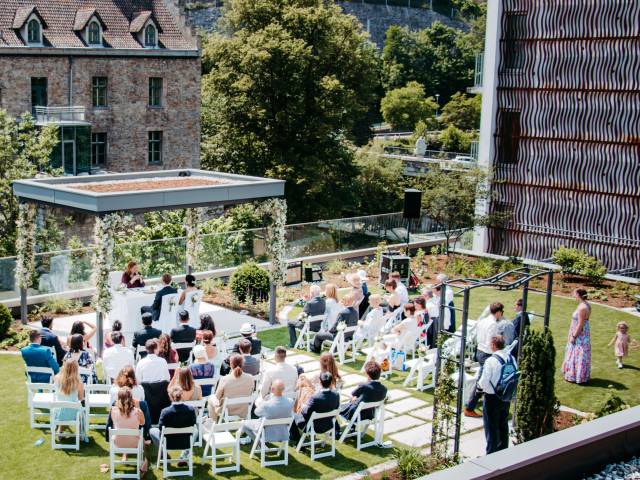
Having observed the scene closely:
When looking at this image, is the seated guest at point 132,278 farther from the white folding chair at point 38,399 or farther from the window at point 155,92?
the window at point 155,92

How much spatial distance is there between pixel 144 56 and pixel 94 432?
3631cm

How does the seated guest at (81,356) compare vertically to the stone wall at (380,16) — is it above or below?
below

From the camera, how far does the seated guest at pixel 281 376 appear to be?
491 inches

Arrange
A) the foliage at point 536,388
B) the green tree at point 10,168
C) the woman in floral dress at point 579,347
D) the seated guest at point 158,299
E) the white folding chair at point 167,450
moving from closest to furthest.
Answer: the white folding chair at point 167,450 → the foliage at point 536,388 → the woman in floral dress at point 579,347 → the seated guest at point 158,299 → the green tree at point 10,168

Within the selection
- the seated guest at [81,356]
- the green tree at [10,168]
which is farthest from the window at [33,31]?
the seated guest at [81,356]

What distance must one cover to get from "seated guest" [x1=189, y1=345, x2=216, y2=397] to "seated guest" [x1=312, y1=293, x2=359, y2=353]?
13.8 ft

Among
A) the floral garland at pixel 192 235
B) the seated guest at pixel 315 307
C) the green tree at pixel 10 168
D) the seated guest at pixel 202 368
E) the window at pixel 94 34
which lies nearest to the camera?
the seated guest at pixel 202 368

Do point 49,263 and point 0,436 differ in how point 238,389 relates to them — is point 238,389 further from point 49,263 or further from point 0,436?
point 49,263

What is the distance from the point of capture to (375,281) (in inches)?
995

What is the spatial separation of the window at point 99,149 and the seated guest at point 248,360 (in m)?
34.3

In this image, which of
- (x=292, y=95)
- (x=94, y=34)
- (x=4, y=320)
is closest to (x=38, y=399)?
(x=4, y=320)

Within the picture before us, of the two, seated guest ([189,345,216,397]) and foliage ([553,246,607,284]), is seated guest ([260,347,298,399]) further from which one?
foliage ([553,246,607,284])

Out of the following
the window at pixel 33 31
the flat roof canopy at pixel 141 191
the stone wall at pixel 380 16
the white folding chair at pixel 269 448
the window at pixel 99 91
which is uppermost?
the stone wall at pixel 380 16

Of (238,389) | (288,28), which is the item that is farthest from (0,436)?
(288,28)
